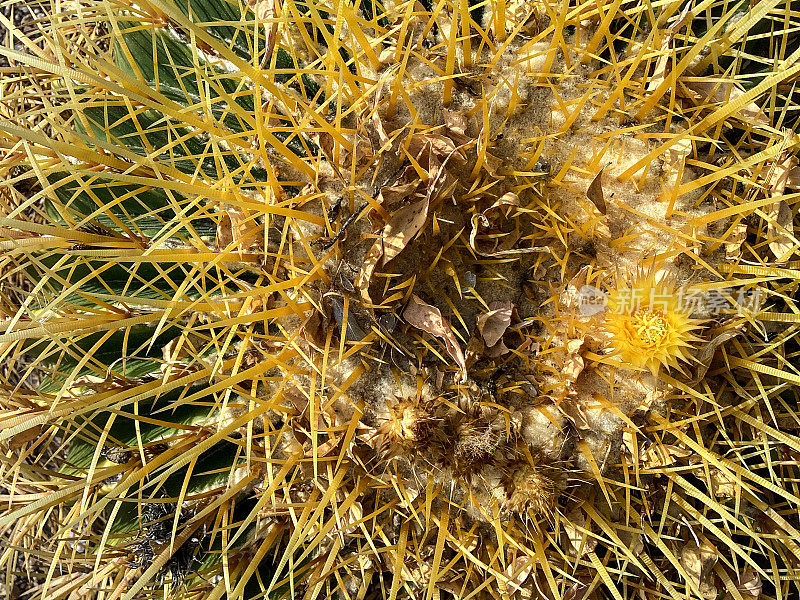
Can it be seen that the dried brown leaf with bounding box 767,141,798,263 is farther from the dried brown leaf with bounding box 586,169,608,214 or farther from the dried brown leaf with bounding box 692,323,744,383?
the dried brown leaf with bounding box 586,169,608,214

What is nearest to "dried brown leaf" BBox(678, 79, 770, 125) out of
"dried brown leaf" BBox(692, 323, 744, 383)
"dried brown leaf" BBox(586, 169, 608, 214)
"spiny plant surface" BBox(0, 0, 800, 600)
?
"spiny plant surface" BBox(0, 0, 800, 600)

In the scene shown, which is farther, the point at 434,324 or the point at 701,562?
the point at 701,562

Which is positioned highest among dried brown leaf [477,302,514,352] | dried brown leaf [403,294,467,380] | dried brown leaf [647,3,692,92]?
dried brown leaf [647,3,692,92]

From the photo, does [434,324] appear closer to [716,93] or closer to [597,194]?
[597,194]

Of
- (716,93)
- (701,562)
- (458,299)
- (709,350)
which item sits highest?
(716,93)


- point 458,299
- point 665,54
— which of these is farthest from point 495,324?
point 665,54

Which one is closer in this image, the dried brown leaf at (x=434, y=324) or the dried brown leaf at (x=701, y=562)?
the dried brown leaf at (x=434, y=324)

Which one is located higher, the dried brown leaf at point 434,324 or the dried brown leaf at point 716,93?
the dried brown leaf at point 716,93

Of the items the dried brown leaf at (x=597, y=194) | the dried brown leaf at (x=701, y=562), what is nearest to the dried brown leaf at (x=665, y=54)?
the dried brown leaf at (x=597, y=194)

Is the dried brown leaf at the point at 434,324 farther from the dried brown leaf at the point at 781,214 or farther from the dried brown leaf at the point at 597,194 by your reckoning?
the dried brown leaf at the point at 781,214
